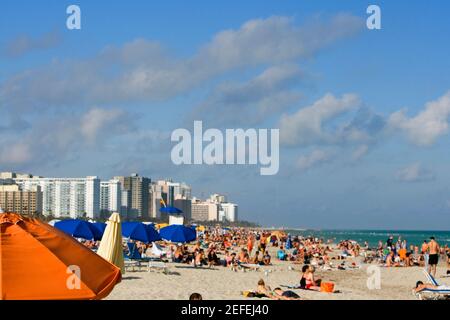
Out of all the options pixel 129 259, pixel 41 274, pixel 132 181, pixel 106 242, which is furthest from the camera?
pixel 132 181

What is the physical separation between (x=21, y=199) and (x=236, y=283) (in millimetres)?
147424

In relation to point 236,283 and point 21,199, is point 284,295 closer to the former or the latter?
point 236,283

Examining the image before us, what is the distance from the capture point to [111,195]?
17512cm

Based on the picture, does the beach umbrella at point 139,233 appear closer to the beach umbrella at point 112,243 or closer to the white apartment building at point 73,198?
the beach umbrella at point 112,243

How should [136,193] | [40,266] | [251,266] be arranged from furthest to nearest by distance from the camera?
[136,193], [251,266], [40,266]

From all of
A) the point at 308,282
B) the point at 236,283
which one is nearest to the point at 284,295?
the point at 308,282

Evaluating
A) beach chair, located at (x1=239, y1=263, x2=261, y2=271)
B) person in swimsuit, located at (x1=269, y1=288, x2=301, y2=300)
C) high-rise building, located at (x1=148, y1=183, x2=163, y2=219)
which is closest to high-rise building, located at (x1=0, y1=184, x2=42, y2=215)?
high-rise building, located at (x1=148, y1=183, x2=163, y2=219)

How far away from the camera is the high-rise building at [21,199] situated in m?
153

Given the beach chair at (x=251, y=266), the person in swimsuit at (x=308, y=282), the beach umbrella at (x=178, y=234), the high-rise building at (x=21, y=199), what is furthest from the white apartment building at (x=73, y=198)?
the person in swimsuit at (x=308, y=282)
